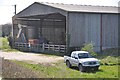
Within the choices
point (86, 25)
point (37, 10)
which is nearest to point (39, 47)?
point (37, 10)

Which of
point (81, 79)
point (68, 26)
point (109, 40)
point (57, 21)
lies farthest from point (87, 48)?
point (57, 21)

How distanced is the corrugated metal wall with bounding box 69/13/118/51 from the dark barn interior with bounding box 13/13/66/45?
38.6ft

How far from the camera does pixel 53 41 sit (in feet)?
148

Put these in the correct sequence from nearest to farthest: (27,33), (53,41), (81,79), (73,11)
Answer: (81,79)
(73,11)
(53,41)
(27,33)

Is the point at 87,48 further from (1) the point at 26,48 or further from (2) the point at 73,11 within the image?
(1) the point at 26,48

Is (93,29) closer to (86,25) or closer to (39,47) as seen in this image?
(86,25)

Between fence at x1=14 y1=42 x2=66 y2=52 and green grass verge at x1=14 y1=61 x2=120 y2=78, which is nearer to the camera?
green grass verge at x1=14 y1=61 x2=120 y2=78

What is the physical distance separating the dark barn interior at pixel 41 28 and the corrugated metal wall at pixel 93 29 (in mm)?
11752

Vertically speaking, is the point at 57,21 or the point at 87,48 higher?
the point at 57,21

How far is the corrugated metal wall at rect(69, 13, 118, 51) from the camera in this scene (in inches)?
1268

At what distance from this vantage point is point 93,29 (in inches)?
1305

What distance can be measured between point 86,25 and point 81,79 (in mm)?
17778

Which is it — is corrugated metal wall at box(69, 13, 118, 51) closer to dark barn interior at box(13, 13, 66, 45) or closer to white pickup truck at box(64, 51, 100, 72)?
white pickup truck at box(64, 51, 100, 72)

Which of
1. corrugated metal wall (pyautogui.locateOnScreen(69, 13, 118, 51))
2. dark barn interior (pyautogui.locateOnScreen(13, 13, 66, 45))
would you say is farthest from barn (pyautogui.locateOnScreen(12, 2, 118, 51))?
dark barn interior (pyautogui.locateOnScreen(13, 13, 66, 45))
